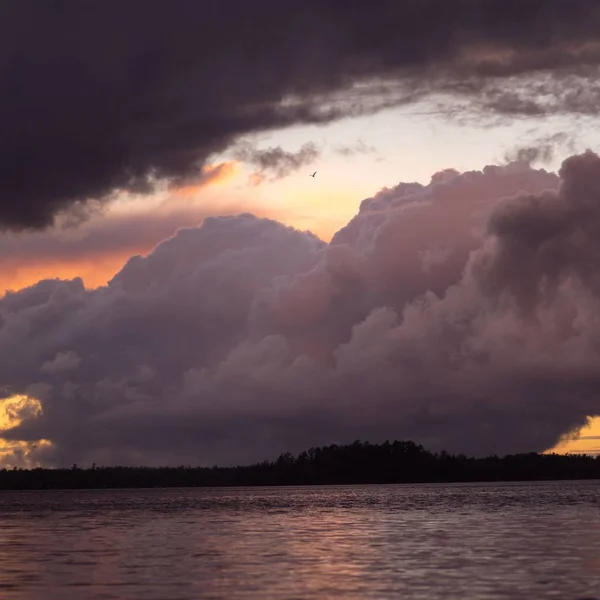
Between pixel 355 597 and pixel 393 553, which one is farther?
pixel 393 553

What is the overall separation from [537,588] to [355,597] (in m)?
9.29

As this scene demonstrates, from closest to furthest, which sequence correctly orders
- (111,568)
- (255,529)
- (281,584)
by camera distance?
1. (281,584)
2. (111,568)
3. (255,529)

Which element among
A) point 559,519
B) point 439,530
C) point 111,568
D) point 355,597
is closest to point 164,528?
point 439,530

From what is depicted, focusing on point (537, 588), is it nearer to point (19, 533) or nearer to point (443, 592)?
point (443, 592)

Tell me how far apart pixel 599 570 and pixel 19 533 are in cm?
7054

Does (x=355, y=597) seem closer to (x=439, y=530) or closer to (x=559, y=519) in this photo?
(x=439, y=530)

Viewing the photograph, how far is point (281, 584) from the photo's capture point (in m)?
57.8

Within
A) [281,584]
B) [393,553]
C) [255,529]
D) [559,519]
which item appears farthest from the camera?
[559,519]

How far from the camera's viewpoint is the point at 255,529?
114 m

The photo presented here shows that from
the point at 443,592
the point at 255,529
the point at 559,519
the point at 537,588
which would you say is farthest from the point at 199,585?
the point at 559,519

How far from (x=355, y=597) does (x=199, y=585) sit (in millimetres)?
10364

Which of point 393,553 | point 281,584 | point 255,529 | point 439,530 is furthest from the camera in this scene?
point 255,529

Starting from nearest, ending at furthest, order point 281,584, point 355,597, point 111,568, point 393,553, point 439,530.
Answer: point 355,597, point 281,584, point 111,568, point 393,553, point 439,530

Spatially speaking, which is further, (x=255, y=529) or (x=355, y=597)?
(x=255, y=529)
